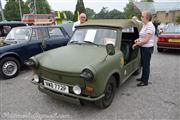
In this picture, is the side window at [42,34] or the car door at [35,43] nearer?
the car door at [35,43]

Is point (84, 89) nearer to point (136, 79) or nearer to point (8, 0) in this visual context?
point (136, 79)

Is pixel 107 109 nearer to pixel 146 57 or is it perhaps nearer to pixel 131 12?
pixel 146 57

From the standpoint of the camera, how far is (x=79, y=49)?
166 inches

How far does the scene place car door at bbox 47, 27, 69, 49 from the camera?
688cm

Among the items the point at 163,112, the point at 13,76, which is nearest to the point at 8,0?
the point at 13,76

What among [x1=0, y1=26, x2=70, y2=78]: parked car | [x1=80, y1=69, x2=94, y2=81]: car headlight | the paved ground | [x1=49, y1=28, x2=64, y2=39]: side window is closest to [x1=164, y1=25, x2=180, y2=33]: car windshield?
the paved ground

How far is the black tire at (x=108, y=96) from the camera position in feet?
12.1

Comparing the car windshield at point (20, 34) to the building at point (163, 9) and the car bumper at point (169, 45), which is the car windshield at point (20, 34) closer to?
the car bumper at point (169, 45)

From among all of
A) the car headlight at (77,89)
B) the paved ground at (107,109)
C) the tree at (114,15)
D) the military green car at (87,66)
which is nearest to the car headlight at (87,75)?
the military green car at (87,66)

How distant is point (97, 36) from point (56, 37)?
10.4ft

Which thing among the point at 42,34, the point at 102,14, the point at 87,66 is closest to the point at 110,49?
the point at 87,66

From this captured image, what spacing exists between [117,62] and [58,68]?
1.22 m

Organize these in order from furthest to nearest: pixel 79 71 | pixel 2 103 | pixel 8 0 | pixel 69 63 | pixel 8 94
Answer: pixel 8 0, pixel 8 94, pixel 2 103, pixel 69 63, pixel 79 71

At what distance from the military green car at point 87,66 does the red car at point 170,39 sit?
15.2ft
